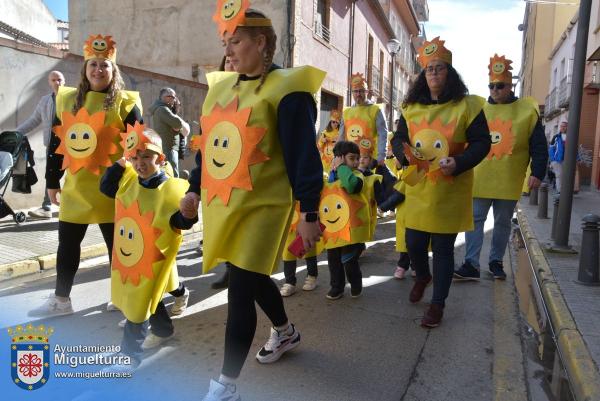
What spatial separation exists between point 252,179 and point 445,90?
207cm

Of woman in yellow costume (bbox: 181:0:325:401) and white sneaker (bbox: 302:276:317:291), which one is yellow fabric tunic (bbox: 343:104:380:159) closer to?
white sneaker (bbox: 302:276:317:291)

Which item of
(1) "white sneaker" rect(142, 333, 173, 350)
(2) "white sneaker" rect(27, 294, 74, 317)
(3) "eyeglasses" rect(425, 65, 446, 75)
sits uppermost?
(3) "eyeglasses" rect(425, 65, 446, 75)

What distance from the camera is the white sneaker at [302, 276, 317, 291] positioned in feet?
15.7

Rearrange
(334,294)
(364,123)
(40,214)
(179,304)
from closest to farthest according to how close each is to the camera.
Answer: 1. (179,304)
2. (334,294)
3. (364,123)
4. (40,214)

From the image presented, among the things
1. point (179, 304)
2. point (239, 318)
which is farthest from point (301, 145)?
point (179, 304)

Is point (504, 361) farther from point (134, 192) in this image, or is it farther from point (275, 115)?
point (134, 192)

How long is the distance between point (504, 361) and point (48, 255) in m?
4.84

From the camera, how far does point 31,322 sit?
12.3 feet

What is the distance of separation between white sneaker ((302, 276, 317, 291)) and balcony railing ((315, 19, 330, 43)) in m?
13.0

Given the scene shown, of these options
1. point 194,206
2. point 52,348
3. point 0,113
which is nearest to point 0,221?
point 0,113

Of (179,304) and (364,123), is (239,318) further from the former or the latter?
(364,123)

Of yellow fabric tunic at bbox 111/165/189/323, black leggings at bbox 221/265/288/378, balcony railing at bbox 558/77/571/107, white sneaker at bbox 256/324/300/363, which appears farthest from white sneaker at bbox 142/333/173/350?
balcony railing at bbox 558/77/571/107

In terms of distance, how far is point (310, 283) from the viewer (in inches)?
190

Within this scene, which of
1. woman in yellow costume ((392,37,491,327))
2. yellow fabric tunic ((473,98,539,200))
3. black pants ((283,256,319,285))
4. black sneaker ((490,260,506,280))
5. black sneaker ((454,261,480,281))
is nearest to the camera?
woman in yellow costume ((392,37,491,327))
